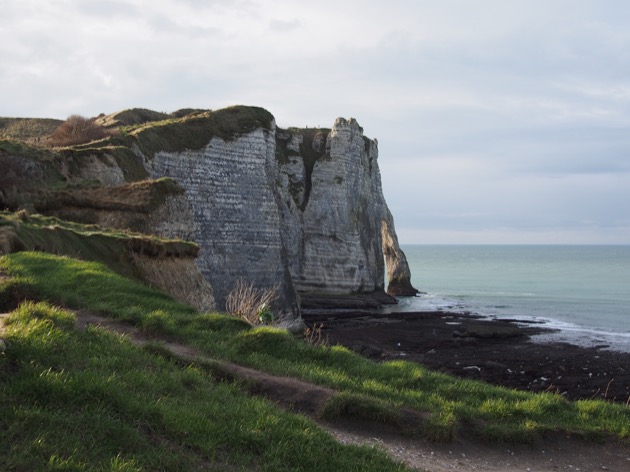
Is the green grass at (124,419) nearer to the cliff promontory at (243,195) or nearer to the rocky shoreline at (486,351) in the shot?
the rocky shoreline at (486,351)

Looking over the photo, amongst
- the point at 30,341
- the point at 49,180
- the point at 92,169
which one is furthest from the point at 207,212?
the point at 30,341

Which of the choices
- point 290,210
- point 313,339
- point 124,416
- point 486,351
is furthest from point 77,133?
point 124,416

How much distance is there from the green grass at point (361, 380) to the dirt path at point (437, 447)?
0.63 feet

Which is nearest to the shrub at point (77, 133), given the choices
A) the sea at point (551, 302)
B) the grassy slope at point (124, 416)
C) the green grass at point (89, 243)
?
the green grass at point (89, 243)

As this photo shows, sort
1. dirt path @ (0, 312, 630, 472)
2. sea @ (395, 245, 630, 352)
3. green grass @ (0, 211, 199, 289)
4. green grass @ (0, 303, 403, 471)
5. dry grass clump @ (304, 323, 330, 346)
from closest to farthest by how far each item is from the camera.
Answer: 1. green grass @ (0, 303, 403, 471)
2. dirt path @ (0, 312, 630, 472)
3. dry grass clump @ (304, 323, 330, 346)
4. green grass @ (0, 211, 199, 289)
5. sea @ (395, 245, 630, 352)

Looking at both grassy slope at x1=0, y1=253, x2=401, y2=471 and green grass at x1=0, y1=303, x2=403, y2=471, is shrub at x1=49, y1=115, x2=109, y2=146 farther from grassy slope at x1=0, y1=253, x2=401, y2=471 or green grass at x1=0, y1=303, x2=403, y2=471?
green grass at x1=0, y1=303, x2=403, y2=471

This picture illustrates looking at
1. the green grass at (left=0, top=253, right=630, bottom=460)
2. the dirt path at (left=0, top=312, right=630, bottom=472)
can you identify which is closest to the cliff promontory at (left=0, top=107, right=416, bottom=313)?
the green grass at (left=0, top=253, right=630, bottom=460)

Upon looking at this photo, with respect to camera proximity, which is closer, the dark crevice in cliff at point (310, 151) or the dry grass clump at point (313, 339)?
the dry grass clump at point (313, 339)

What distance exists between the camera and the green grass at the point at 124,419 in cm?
558

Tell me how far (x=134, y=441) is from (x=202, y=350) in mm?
4923

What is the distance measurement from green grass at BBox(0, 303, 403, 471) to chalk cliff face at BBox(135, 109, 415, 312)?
27.6 meters

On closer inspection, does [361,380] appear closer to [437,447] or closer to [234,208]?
[437,447]

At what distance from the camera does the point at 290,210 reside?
62.3 metres

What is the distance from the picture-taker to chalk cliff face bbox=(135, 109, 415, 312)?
43094 millimetres
